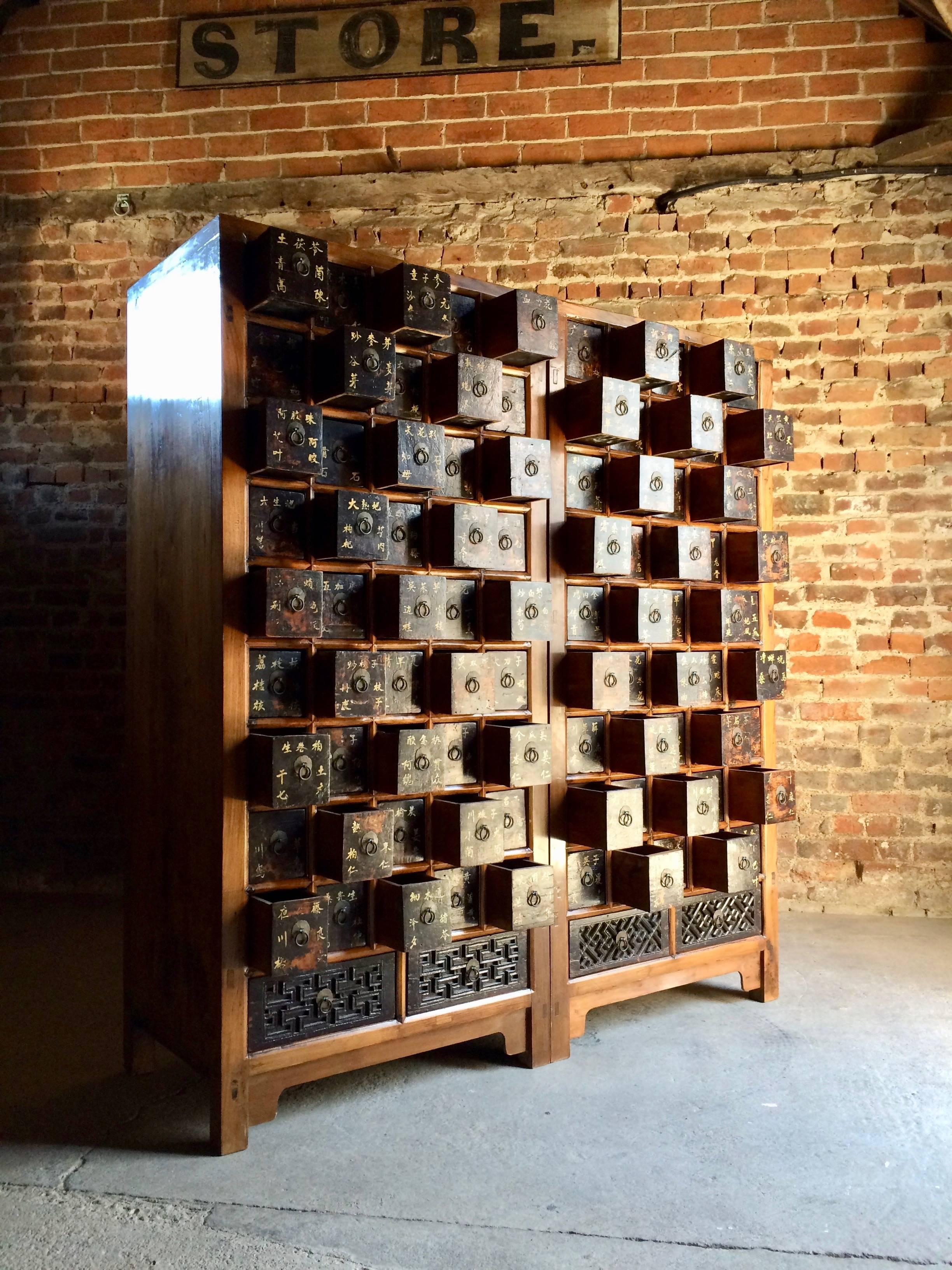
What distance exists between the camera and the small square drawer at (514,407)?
2760 mm

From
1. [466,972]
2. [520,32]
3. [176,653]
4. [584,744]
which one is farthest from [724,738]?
[520,32]

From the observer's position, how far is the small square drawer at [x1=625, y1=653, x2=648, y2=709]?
2939 mm

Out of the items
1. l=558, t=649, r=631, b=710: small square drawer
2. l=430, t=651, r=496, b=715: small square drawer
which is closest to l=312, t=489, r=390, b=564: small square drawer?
l=430, t=651, r=496, b=715: small square drawer

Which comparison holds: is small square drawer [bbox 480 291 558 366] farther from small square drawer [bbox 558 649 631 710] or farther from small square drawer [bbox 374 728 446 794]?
small square drawer [bbox 374 728 446 794]

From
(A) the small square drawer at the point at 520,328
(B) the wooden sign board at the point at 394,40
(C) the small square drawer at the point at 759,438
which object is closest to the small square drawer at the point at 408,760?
(A) the small square drawer at the point at 520,328

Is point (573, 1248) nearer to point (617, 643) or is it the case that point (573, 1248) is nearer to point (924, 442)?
point (617, 643)

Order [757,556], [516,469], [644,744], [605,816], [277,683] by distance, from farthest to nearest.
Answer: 1. [757,556]
2. [644,744]
3. [605,816]
4. [516,469]
5. [277,683]

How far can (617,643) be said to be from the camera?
117 inches

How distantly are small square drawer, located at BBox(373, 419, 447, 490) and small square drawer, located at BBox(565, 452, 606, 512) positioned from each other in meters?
0.51

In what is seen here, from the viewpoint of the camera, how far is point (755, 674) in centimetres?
312

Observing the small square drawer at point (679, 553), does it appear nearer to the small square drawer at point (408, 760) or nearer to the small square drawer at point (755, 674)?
the small square drawer at point (755, 674)

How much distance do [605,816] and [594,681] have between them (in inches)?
15.0

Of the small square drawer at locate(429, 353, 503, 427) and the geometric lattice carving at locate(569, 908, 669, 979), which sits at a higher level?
the small square drawer at locate(429, 353, 503, 427)

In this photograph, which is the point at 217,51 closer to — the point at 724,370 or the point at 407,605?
the point at 724,370
